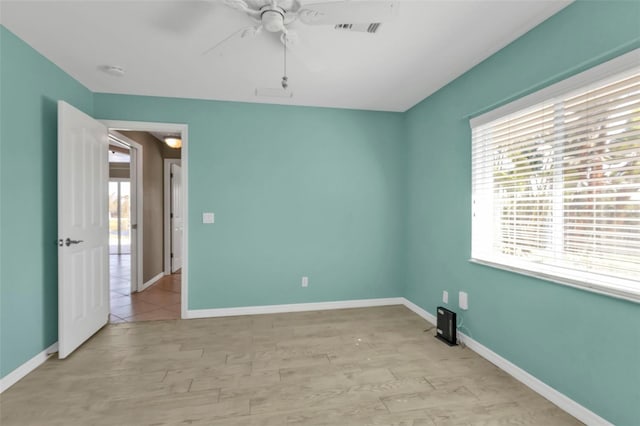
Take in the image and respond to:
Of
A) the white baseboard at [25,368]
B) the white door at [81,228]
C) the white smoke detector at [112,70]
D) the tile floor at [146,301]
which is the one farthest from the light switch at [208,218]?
the white baseboard at [25,368]

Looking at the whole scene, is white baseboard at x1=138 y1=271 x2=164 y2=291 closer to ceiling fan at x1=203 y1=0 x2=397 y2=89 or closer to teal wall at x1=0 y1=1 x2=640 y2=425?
teal wall at x1=0 y1=1 x2=640 y2=425

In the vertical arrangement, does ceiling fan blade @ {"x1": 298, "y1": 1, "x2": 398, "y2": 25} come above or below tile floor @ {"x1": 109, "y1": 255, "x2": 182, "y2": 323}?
above

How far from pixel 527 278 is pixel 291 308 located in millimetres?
2493

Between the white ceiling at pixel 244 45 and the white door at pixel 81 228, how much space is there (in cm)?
55

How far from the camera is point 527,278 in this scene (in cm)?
218

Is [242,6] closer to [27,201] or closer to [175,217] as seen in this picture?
[27,201]

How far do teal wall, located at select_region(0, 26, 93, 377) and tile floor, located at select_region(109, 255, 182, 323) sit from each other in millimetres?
975

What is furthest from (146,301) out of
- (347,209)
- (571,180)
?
(571,180)

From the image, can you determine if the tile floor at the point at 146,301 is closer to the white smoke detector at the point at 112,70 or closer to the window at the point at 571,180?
the white smoke detector at the point at 112,70

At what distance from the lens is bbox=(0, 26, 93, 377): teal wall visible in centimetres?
214

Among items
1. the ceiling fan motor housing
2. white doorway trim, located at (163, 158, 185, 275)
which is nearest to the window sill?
the ceiling fan motor housing

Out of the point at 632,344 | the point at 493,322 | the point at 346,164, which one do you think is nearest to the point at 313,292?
the point at 346,164

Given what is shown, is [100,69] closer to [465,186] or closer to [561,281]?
[465,186]

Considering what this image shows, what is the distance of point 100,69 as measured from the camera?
Result: 275 centimetres
